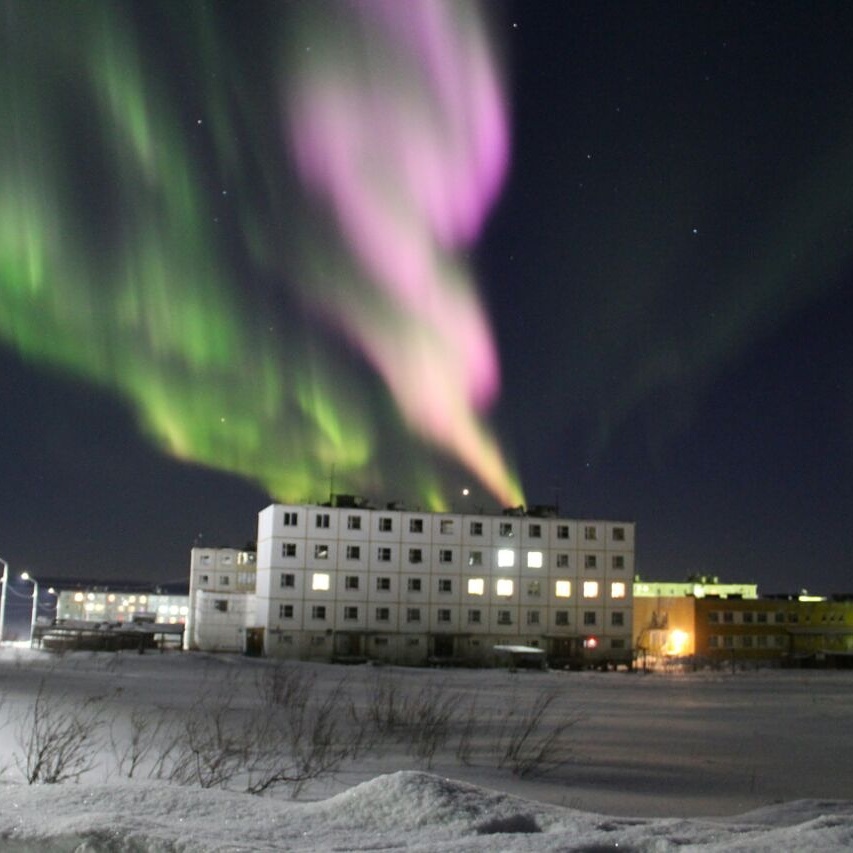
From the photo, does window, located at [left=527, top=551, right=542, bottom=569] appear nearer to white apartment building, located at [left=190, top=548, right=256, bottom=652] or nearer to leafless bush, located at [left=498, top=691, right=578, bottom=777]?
white apartment building, located at [left=190, top=548, right=256, bottom=652]

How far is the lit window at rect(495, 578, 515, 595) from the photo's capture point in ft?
244

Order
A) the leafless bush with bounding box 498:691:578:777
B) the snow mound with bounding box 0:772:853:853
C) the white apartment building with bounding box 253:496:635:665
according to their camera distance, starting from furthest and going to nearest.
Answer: the white apartment building with bounding box 253:496:635:665 → the leafless bush with bounding box 498:691:578:777 → the snow mound with bounding box 0:772:853:853

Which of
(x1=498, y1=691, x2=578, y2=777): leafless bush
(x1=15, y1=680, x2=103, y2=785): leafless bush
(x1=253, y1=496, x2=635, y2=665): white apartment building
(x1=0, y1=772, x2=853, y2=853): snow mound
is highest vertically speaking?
(x1=253, y1=496, x2=635, y2=665): white apartment building

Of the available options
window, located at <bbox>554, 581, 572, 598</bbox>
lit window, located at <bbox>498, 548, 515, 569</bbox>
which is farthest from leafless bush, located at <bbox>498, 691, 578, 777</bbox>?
window, located at <bbox>554, 581, 572, 598</bbox>

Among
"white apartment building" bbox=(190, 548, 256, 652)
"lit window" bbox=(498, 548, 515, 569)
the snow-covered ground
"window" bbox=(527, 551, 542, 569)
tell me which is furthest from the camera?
"white apartment building" bbox=(190, 548, 256, 652)

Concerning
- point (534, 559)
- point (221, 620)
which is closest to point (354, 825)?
point (534, 559)

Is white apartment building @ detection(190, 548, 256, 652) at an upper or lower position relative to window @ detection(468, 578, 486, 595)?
lower

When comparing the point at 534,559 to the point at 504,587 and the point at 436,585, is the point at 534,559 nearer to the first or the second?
the point at 504,587

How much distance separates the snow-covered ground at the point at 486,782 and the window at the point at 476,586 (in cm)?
3172

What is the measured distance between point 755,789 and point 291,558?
2281 inches

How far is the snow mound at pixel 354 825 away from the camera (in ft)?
20.2

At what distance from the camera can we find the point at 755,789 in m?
15.9

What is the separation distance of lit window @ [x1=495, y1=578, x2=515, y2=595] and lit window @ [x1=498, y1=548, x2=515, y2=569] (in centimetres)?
107

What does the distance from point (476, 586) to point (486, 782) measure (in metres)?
59.4
